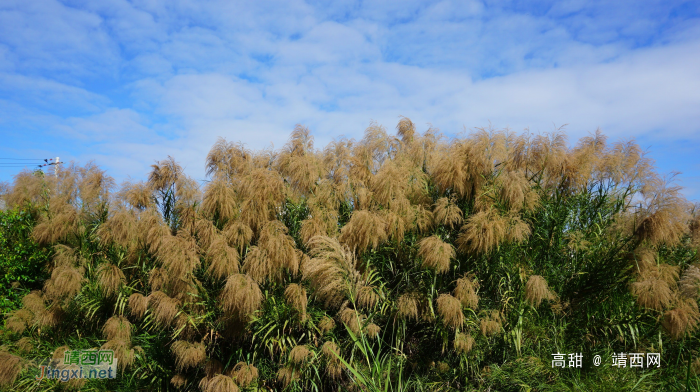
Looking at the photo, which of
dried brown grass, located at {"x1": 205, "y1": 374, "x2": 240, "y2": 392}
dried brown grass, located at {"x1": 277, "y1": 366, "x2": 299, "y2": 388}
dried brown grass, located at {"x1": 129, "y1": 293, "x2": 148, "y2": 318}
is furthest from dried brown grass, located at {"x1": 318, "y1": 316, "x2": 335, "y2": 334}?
dried brown grass, located at {"x1": 129, "y1": 293, "x2": 148, "y2": 318}

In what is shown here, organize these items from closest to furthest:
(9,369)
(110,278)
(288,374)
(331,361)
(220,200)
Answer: (331,361)
(288,374)
(220,200)
(110,278)
(9,369)

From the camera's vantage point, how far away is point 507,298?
4.74 meters

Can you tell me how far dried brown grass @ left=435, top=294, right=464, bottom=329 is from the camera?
4.35 meters

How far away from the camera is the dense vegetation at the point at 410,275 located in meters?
4.53

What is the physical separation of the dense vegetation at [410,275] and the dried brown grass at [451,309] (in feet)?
0.06

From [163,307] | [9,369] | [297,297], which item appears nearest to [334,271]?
[297,297]

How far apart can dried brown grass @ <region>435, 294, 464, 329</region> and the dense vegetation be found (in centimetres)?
2

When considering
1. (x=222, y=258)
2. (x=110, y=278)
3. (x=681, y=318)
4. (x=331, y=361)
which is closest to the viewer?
(x=681, y=318)

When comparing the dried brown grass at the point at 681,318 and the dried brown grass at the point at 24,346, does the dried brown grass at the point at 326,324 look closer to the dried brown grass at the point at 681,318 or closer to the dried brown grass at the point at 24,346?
the dried brown grass at the point at 681,318

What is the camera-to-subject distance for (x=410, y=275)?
5062 millimetres

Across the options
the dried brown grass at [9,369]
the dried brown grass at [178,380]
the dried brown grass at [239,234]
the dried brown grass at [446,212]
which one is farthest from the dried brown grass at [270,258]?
the dried brown grass at [9,369]

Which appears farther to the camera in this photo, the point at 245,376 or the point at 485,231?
the point at 245,376

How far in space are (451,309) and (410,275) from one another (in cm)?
80

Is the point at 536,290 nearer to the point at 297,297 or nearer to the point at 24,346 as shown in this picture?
the point at 297,297
